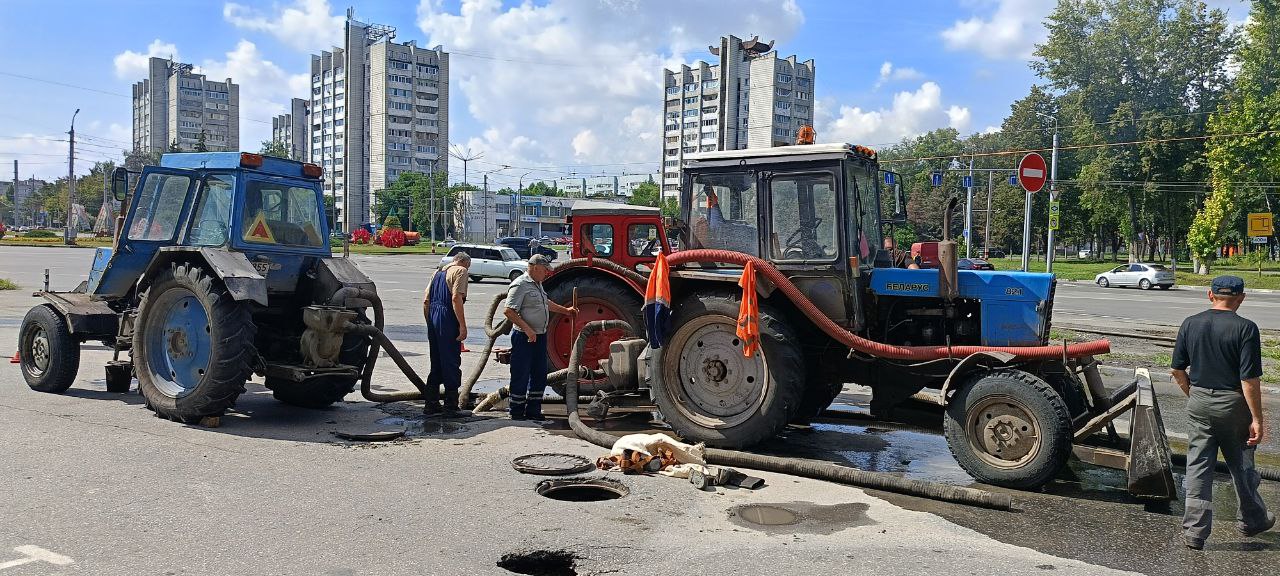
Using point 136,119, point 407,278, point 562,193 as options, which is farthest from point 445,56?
point 407,278

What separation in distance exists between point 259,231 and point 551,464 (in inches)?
159

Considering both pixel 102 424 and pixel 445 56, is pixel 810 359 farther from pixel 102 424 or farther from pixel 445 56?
pixel 445 56

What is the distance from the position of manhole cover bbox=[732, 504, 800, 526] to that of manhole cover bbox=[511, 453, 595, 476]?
4.64 ft

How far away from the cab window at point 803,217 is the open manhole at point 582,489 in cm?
238

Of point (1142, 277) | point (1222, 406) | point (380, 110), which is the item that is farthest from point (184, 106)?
point (1222, 406)

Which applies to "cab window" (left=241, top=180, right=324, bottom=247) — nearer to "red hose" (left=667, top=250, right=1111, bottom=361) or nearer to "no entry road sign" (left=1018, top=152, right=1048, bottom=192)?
"red hose" (left=667, top=250, right=1111, bottom=361)

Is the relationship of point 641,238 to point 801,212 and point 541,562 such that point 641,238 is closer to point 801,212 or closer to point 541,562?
point 801,212

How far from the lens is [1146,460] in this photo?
5715 millimetres

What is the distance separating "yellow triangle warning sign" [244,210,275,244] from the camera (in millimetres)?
8695

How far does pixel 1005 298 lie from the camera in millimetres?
6852

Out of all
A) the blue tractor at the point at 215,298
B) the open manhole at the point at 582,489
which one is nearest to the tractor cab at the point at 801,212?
the open manhole at the point at 582,489

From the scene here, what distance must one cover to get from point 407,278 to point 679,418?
1054 inches

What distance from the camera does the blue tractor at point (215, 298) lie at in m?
7.95

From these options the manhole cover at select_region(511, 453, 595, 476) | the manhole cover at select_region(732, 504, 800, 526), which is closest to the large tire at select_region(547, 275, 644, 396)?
the manhole cover at select_region(511, 453, 595, 476)
